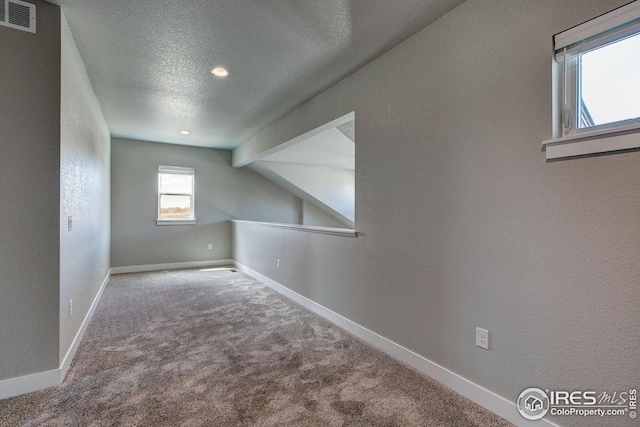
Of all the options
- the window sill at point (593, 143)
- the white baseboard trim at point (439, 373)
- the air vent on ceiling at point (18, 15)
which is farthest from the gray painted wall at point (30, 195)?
the window sill at point (593, 143)

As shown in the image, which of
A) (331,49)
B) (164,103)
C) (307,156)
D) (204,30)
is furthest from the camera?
(307,156)

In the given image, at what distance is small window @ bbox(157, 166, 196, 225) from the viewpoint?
232 inches

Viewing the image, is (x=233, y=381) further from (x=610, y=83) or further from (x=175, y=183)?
(x=175, y=183)

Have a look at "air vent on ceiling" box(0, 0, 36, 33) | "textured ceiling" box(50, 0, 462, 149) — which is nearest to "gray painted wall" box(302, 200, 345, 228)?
"textured ceiling" box(50, 0, 462, 149)

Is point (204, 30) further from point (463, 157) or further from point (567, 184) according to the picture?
point (567, 184)

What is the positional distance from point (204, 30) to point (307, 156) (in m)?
3.57

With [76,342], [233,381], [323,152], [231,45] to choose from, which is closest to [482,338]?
[233,381]

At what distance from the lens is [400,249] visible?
232 centimetres

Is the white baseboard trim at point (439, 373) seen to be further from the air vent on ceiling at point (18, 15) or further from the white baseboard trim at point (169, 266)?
the white baseboard trim at point (169, 266)

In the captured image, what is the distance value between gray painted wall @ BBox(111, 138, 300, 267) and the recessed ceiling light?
360cm

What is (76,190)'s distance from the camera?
2414 millimetres

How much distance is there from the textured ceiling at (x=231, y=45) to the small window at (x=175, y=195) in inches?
88.1

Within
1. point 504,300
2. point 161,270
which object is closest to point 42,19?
point 504,300

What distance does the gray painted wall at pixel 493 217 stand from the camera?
1316 millimetres
